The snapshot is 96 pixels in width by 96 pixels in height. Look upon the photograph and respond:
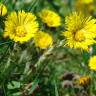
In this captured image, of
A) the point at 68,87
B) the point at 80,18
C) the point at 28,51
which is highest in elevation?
the point at 80,18

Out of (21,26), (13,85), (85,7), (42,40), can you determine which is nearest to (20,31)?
(21,26)

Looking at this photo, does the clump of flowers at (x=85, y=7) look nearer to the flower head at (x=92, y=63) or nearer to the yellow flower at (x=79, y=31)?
the flower head at (x=92, y=63)

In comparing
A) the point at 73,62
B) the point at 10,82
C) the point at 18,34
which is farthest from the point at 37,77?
the point at 73,62

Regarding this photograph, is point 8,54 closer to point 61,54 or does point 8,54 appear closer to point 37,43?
point 37,43

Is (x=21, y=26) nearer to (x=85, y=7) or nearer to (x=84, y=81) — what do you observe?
(x=84, y=81)

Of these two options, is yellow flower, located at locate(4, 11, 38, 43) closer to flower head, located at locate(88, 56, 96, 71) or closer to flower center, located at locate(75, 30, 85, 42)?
flower center, located at locate(75, 30, 85, 42)

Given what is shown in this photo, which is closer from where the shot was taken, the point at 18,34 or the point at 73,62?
the point at 18,34

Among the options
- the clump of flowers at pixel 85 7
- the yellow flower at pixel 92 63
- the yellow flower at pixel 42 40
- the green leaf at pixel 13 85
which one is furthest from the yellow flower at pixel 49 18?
the clump of flowers at pixel 85 7
